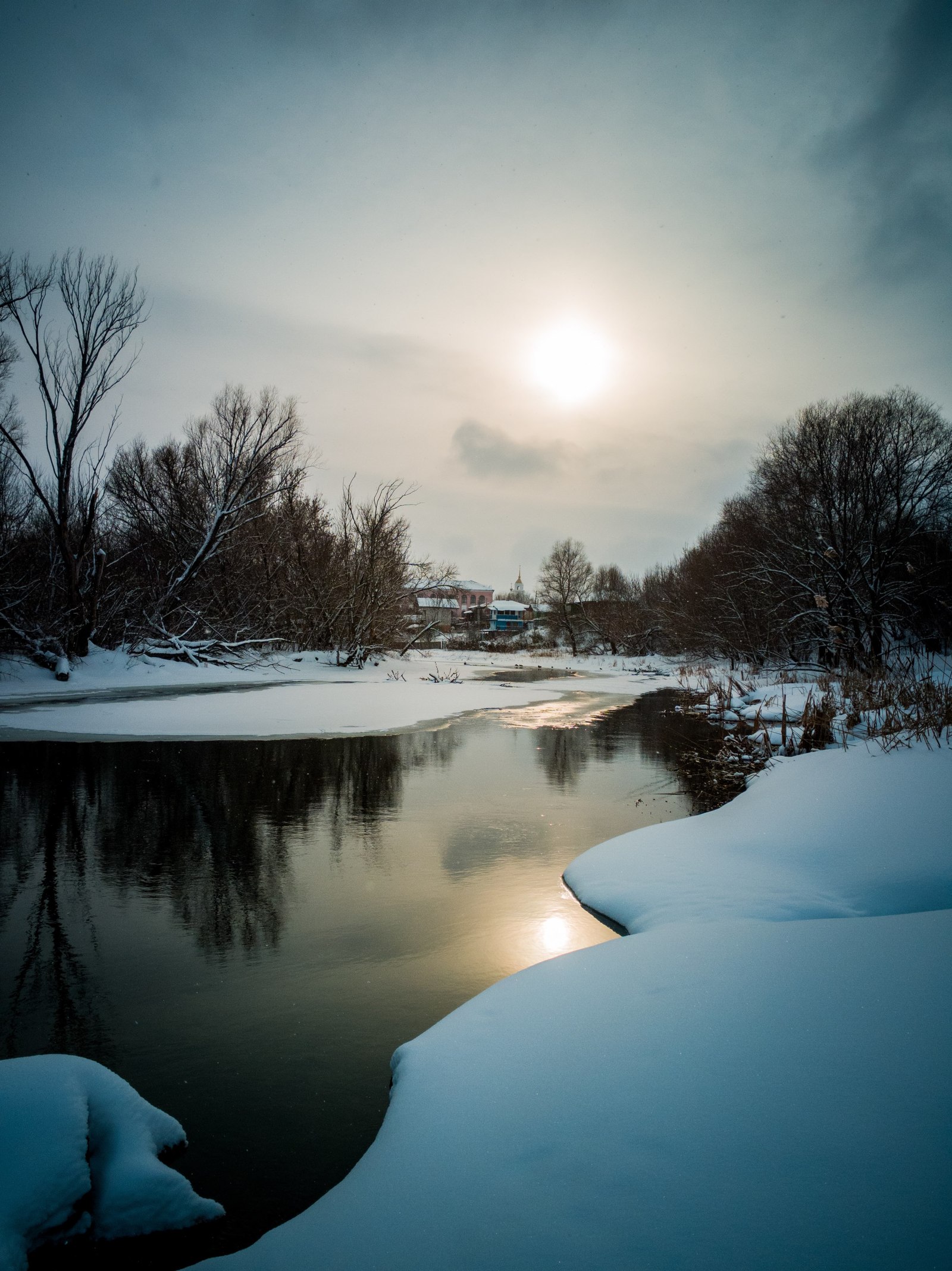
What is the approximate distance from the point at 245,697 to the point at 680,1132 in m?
15.1

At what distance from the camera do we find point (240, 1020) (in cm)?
319

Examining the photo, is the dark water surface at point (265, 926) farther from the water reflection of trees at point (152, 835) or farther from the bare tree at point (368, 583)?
the bare tree at point (368, 583)

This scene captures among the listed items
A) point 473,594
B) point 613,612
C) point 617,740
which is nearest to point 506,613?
point 473,594

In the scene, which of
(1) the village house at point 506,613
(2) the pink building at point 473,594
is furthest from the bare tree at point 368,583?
(2) the pink building at point 473,594

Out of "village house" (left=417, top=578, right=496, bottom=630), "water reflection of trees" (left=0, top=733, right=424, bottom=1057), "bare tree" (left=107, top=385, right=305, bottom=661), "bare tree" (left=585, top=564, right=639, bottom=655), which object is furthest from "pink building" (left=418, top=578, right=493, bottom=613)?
"water reflection of trees" (left=0, top=733, right=424, bottom=1057)

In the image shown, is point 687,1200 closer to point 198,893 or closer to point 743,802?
point 198,893

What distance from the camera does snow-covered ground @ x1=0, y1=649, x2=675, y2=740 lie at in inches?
463

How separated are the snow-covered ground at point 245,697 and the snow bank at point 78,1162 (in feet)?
31.1

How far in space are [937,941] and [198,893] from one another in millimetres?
4575

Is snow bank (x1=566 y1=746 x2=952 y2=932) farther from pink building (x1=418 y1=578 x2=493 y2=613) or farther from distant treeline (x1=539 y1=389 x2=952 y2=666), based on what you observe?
pink building (x1=418 y1=578 x2=493 y2=613)

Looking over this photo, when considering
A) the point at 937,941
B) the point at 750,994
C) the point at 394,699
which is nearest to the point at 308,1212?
the point at 750,994

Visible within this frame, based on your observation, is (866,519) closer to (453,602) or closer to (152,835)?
(152,835)

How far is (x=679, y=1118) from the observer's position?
2.02 meters

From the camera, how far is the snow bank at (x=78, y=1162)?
1.78 m
